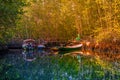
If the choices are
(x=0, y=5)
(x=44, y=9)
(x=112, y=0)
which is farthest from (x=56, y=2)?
(x=0, y=5)

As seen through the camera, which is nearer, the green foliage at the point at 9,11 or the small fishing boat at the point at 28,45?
the green foliage at the point at 9,11

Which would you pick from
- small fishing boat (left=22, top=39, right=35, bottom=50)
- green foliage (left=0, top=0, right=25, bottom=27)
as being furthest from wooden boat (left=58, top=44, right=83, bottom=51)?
green foliage (left=0, top=0, right=25, bottom=27)

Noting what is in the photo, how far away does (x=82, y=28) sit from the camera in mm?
37406

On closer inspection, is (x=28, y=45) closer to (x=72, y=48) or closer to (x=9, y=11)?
(x=72, y=48)

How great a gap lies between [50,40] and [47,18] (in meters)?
3.40

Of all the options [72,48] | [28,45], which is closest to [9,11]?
[28,45]

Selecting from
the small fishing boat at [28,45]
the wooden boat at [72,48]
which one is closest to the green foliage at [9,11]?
the wooden boat at [72,48]

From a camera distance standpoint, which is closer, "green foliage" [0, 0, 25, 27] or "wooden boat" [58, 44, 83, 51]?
"green foliage" [0, 0, 25, 27]

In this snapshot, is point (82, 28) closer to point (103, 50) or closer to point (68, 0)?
→ point (68, 0)

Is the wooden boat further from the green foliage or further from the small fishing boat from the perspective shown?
the green foliage

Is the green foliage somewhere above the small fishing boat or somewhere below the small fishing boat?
above

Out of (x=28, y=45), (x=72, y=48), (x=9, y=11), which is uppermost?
(x=9, y=11)

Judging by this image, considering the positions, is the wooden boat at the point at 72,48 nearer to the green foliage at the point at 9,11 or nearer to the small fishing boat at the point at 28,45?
the small fishing boat at the point at 28,45

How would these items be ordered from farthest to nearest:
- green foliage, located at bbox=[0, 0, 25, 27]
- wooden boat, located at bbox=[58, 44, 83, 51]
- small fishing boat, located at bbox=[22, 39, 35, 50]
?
1. small fishing boat, located at bbox=[22, 39, 35, 50]
2. wooden boat, located at bbox=[58, 44, 83, 51]
3. green foliage, located at bbox=[0, 0, 25, 27]
